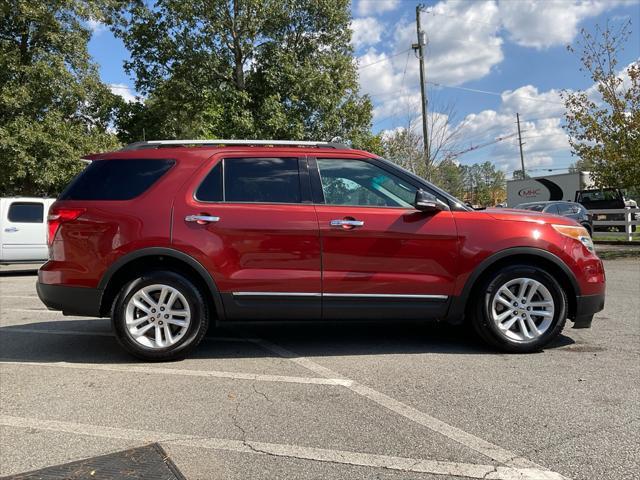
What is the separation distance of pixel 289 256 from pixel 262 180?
772 mm

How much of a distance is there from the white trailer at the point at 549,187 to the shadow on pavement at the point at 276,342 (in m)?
23.9

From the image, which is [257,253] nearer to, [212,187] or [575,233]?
[212,187]

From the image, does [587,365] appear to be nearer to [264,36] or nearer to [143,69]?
[264,36]

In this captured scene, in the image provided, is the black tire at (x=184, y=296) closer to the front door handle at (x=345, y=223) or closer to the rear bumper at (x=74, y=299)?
the rear bumper at (x=74, y=299)

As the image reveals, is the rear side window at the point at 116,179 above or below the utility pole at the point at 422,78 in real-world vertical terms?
below

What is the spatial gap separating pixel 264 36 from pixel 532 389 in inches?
695

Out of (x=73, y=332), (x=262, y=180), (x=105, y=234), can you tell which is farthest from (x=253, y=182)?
(x=73, y=332)

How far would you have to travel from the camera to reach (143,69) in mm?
19578

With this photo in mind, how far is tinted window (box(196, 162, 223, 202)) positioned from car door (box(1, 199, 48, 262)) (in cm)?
1014

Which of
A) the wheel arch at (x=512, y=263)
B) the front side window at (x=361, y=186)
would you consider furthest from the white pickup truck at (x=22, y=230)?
the wheel arch at (x=512, y=263)

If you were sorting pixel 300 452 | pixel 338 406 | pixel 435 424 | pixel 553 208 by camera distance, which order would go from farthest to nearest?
pixel 553 208 < pixel 338 406 < pixel 435 424 < pixel 300 452

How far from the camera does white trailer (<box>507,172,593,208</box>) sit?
26844 mm

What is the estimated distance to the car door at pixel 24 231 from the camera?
12656 mm

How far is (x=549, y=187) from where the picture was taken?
2911 cm
